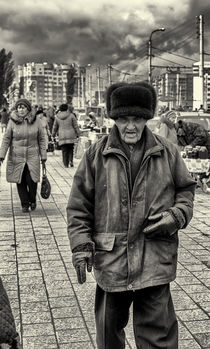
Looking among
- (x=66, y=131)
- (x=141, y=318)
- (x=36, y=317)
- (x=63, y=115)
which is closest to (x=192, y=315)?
(x=36, y=317)

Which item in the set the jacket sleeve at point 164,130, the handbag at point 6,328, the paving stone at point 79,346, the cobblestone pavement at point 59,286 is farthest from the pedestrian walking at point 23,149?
the handbag at point 6,328

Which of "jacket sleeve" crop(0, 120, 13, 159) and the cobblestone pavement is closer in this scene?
the cobblestone pavement

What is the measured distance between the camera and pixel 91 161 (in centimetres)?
320

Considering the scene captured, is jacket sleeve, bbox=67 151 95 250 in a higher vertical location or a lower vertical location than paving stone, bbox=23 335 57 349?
higher

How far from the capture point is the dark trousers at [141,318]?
3.06m

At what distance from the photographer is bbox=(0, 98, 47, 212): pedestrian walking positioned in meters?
9.32

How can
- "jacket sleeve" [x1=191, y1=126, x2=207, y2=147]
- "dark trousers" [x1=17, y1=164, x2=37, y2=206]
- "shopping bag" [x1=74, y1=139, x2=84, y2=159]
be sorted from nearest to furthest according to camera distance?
"dark trousers" [x1=17, y1=164, x2=37, y2=206] < "jacket sleeve" [x1=191, y1=126, x2=207, y2=147] < "shopping bag" [x1=74, y1=139, x2=84, y2=159]

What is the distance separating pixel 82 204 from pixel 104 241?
0.22m

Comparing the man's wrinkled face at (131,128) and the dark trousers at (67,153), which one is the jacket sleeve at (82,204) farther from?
the dark trousers at (67,153)

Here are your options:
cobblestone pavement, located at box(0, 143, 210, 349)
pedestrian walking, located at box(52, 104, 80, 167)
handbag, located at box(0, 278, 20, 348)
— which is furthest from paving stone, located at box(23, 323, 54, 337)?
pedestrian walking, located at box(52, 104, 80, 167)

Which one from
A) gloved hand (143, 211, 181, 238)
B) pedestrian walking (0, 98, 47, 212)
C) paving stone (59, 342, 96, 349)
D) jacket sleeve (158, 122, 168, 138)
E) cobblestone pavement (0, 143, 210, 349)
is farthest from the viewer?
jacket sleeve (158, 122, 168, 138)

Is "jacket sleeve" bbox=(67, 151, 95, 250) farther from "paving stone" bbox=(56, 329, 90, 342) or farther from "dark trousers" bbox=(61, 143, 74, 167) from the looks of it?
"dark trousers" bbox=(61, 143, 74, 167)

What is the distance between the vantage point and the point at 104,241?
3.11 metres

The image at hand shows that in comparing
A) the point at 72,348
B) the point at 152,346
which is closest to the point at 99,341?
the point at 152,346
